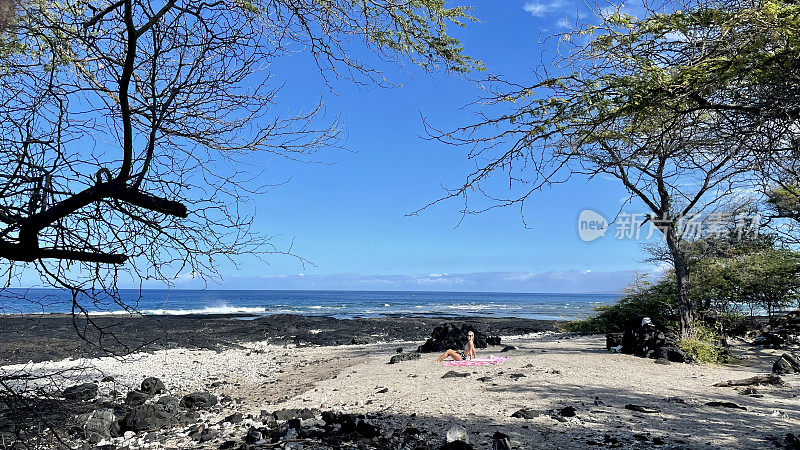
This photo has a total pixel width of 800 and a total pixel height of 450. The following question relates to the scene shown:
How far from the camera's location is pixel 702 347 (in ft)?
36.9

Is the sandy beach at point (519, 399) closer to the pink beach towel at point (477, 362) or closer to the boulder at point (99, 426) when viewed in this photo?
the boulder at point (99, 426)

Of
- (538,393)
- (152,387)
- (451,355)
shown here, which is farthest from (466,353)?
(152,387)

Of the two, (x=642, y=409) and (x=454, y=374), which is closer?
(x=642, y=409)

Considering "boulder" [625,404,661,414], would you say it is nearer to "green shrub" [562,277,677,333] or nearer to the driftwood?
the driftwood

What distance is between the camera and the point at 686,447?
17.2 feet

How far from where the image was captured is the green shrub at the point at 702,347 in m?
11.0

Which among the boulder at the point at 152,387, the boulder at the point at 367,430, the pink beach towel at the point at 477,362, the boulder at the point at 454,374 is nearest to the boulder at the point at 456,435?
the boulder at the point at 367,430

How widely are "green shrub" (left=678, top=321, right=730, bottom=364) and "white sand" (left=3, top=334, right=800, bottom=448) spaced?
413 mm

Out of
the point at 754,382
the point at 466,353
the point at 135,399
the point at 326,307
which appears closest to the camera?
the point at 754,382

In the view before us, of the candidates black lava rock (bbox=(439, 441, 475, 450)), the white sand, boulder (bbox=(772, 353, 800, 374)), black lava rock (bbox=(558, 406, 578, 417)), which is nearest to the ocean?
the white sand

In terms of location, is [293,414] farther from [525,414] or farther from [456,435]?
[525,414]

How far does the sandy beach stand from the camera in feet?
18.6

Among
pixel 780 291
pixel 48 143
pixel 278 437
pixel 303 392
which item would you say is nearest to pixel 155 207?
pixel 48 143

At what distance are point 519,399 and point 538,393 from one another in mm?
536
